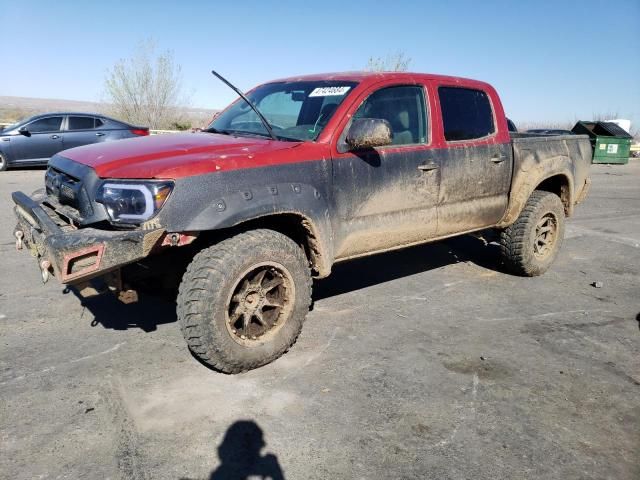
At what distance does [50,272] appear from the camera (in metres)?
3.22

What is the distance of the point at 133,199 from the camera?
289 cm

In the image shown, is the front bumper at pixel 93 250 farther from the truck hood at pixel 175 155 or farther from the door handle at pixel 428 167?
the door handle at pixel 428 167

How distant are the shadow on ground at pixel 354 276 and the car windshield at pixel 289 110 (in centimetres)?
153

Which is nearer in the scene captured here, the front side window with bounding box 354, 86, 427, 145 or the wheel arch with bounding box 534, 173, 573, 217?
the front side window with bounding box 354, 86, 427, 145

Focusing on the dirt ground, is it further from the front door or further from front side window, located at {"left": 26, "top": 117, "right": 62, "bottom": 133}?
front side window, located at {"left": 26, "top": 117, "right": 62, "bottom": 133}

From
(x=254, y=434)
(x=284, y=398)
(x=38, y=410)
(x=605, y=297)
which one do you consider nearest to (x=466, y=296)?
(x=605, y=297)

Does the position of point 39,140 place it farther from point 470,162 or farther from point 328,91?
point 470,162

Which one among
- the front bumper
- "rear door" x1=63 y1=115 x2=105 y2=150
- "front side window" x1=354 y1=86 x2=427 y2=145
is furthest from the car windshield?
"rear door" x1=63 y1=115 x2=105 y2=150

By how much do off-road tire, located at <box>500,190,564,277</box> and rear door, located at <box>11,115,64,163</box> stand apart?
1171 cm

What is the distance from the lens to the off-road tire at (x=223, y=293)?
9.96 feet

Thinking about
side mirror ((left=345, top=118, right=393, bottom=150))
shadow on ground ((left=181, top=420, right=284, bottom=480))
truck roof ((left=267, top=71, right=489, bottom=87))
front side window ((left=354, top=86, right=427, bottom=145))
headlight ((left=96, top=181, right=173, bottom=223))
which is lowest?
shadow on ground ((left=181, top=420, right=284, bottom=480))

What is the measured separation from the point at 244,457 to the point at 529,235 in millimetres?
3846

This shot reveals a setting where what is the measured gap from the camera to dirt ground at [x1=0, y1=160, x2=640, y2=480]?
249 cm

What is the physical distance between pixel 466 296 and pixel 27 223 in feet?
12.3
